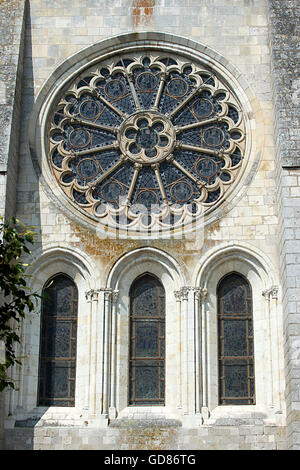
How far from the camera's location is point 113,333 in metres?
18.1

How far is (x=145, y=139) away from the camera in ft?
64.9

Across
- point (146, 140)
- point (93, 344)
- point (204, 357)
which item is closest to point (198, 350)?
point (204, 357)

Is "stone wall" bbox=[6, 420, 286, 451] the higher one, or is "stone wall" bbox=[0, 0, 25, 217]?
"stone wall" bbox=[0, 0, 25, 217]

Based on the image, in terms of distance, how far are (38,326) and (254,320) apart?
435cm

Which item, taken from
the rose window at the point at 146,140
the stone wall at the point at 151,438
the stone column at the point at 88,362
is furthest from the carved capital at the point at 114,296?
the stone wall at the point at 151,438

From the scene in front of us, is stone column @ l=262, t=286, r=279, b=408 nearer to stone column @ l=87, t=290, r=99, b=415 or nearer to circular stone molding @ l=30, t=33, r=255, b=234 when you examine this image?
circular stone molding @ l=30, t=33, r=255, b=234

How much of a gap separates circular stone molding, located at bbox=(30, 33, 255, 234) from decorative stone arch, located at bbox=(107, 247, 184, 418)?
735 mm

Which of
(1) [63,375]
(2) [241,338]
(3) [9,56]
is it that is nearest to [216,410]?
(2) [241,338]

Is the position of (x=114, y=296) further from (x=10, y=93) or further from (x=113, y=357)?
(x=10, y=93)

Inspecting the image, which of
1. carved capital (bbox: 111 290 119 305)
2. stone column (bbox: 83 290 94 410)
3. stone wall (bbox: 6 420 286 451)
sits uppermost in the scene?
carved capital (bbox: 111 290 119 305)

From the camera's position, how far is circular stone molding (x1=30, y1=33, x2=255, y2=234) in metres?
19.3

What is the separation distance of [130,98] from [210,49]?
2.06m

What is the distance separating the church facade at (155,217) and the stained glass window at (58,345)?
29mm

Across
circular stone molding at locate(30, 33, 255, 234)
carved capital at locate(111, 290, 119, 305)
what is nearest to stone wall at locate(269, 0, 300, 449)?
circular stone molding at locate(30, 33, 255, 234)
